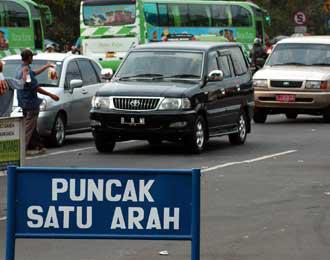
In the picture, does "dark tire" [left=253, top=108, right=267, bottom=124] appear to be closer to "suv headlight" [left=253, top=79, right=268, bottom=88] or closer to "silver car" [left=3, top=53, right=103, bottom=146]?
"suv headlight" [left=253, top=79, right=268, bottom=88]

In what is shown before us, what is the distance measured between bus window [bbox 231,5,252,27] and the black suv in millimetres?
33210

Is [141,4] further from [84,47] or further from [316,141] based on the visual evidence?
[316,141]

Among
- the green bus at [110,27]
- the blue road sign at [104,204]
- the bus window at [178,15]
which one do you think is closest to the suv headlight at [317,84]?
the blue road sign at [104,204]

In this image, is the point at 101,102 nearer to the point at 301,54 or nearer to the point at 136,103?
the point at 136,103

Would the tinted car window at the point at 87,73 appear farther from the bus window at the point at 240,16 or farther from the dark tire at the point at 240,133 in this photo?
the bus window at the point at 240,16

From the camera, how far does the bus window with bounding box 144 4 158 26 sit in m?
49.0

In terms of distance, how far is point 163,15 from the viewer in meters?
50.3

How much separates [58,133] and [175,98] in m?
3.17

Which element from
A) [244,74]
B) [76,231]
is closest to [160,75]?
[244,74]

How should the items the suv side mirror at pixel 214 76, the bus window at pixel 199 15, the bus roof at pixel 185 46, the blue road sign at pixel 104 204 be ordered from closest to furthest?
the blue road sign at pixel 104 204, the suv side mirror at pixel 214 76, the bus roof at pixel 185 46, the bus window at pixel 199 15

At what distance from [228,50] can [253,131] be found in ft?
14.0

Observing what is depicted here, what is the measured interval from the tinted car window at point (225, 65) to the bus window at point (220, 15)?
32.2 meters

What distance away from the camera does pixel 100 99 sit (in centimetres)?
1914

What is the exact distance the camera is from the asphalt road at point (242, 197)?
9992 millimetres
